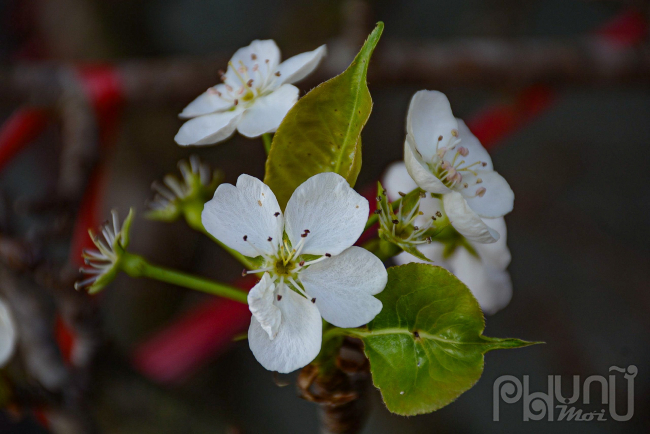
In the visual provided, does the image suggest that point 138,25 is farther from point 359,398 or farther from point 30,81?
point 359,398

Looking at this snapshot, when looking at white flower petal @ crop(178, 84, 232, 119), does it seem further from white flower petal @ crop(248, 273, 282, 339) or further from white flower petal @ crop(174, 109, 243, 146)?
white flower petal @ crop(248, 273, 282, 339)

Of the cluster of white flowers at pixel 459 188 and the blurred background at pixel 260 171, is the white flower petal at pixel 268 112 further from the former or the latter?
the blurred background at pixel 260 171

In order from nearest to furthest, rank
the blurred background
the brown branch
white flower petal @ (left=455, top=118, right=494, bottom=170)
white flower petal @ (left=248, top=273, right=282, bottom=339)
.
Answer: white flower petal @ (left=248, top=273, right=282, bottom=339) → white flower petal @ (left=455, top=118, right=494, bottom=170) → the blurred background → the brown branch

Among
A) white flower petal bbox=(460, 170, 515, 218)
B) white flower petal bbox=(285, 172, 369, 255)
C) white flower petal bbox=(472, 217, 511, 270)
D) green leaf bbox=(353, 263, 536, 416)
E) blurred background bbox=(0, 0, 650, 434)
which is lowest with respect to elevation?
blurred background bbox=(0, 0, 650, 434)

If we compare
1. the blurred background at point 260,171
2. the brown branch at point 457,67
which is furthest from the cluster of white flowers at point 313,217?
the brown branch at point 457,67

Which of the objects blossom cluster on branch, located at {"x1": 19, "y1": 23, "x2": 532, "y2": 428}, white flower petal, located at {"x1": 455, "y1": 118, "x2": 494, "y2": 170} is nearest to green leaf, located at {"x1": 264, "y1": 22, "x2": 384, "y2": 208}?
blossom cluster on branch, located at {"x1": 19, "y1": 23, "x2": 532, "y2": 428}

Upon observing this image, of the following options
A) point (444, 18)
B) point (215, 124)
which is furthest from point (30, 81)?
point (444, 18)
